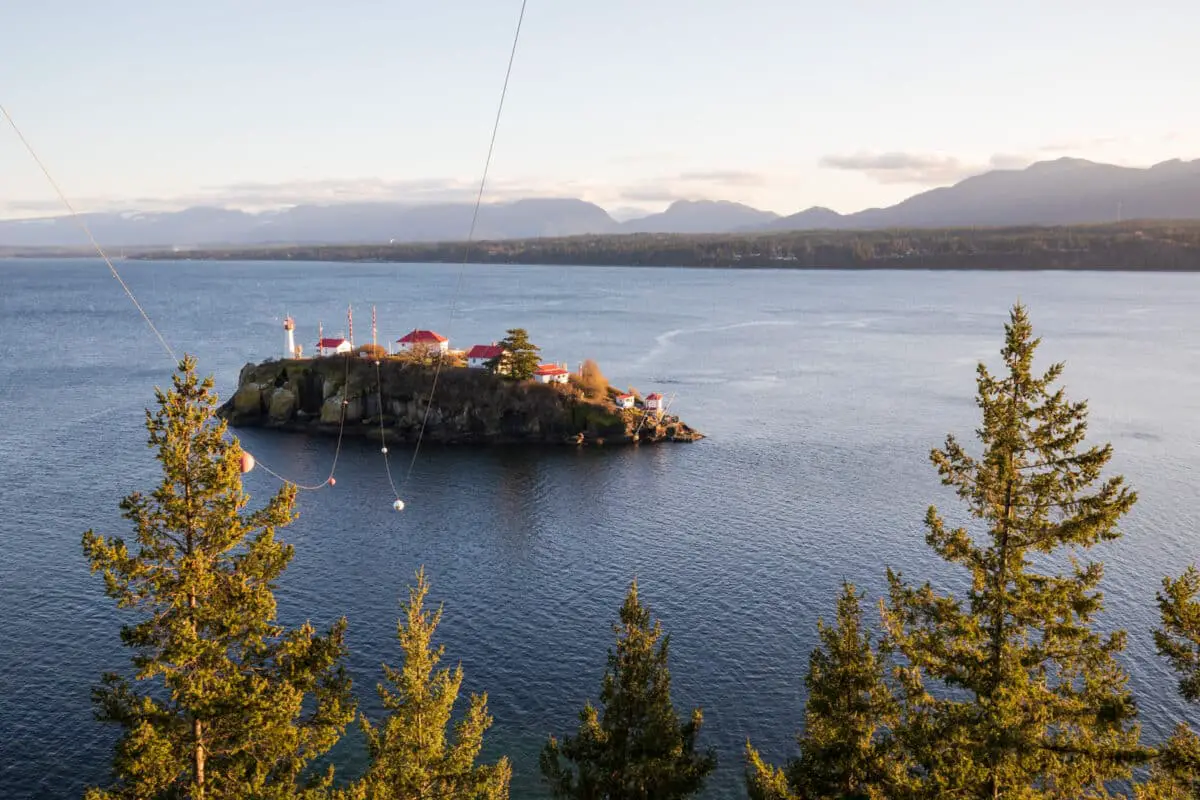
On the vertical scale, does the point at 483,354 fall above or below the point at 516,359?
above

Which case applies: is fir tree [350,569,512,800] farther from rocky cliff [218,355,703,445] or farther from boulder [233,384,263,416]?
boulder [233,384,263,416]

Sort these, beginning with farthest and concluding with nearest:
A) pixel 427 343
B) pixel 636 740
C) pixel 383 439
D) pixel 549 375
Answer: pixel 427 343
pixel 549 375
pixel 383 439
pixel 636 740

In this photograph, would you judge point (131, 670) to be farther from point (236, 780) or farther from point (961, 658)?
point (961, 658)

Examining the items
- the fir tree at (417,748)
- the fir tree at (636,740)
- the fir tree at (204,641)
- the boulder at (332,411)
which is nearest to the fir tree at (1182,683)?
the fir tree at (636,740)

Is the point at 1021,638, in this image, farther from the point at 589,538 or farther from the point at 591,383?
the point at 591,383

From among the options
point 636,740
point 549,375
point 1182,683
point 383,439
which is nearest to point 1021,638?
point 1182,683

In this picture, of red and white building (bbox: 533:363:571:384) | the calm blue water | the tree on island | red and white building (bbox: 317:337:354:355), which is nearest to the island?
red and white building (bbox: 533:363:571:384)
